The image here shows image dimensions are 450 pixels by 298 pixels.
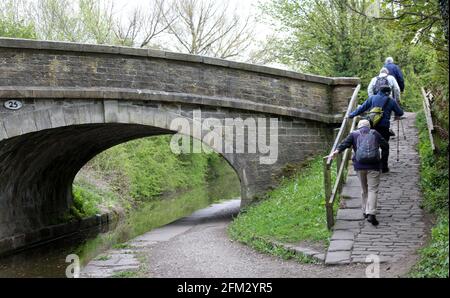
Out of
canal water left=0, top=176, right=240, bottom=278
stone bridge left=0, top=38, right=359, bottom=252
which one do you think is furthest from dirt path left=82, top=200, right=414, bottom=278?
stone bridge left=0, top=38, right=359, bottom=252

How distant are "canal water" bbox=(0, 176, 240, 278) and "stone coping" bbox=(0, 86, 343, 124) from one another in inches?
105

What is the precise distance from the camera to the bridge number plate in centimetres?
957

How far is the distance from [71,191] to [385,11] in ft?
32.0

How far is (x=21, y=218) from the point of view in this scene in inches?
473

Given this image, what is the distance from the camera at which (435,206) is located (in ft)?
24.7

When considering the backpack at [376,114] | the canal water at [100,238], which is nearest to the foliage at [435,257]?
the backpack at [376,114]

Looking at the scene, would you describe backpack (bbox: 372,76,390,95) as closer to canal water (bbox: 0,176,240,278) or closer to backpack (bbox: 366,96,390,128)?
backpack (bbox: 366,96,390,128)

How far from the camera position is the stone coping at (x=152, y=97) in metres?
9.62

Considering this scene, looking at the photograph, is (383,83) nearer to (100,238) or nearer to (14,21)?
(100,238)

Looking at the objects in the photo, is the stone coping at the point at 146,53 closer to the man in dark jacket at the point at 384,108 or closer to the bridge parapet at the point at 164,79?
the bridge parapet at the point at 164,79

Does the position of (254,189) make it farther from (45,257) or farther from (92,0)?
(92,0)

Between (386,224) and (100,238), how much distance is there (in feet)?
25.2

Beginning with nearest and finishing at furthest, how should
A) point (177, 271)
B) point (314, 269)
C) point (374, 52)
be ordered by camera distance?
point (314, 269), point (177, 271), point (374, 52)
